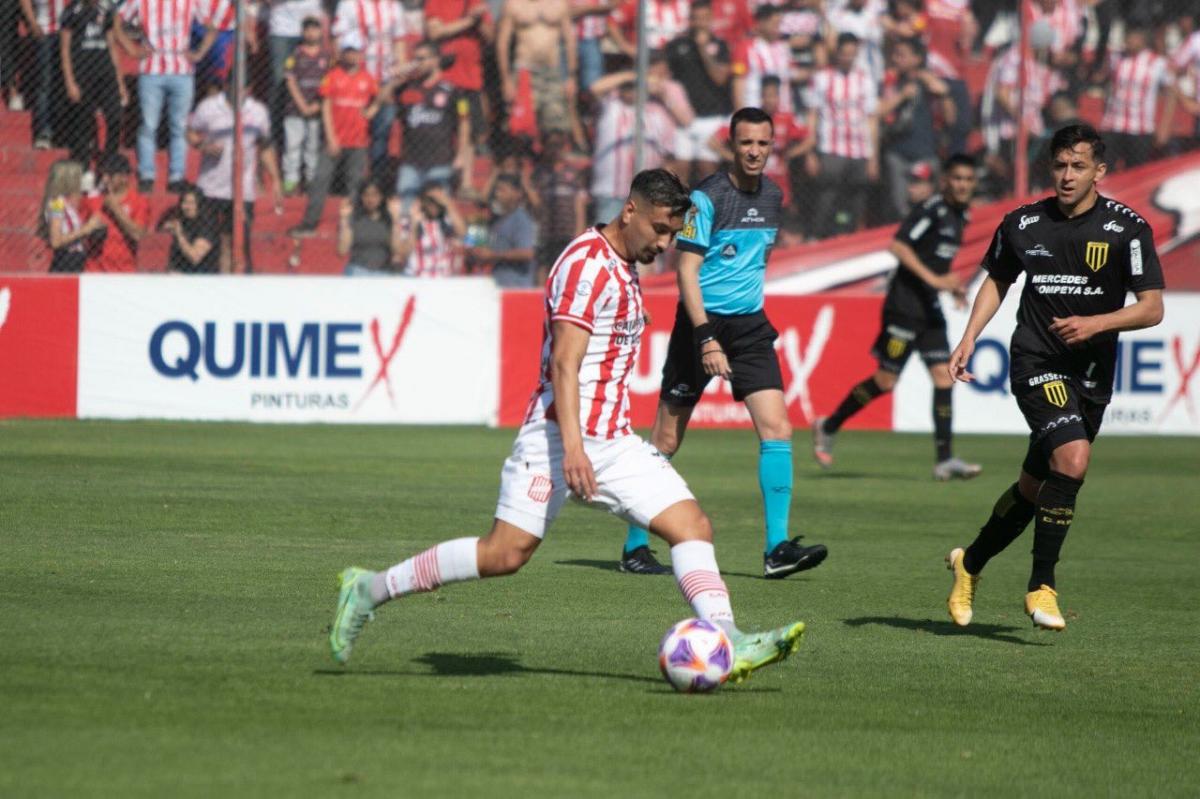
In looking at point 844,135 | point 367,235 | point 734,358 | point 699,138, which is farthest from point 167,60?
point 734,358

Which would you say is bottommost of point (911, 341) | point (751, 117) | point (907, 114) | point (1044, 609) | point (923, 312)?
point (1044, 609)

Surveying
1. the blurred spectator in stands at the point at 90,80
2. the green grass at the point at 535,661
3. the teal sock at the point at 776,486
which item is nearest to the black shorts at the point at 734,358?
the teal sock at the point at 776,486

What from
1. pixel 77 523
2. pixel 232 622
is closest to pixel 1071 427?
pixel 232 622

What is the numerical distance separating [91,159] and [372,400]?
3527 millimetres

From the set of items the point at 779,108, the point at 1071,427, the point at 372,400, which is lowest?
the point at 372,400

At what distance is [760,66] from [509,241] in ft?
11.8

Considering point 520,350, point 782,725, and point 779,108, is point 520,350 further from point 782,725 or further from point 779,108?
point 782,725

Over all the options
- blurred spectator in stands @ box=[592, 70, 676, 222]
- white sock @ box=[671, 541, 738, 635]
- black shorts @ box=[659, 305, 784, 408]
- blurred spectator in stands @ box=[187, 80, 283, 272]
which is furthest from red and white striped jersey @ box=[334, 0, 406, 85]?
white sock @ box=[671, 541, 738, 635]

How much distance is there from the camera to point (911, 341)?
1482cm

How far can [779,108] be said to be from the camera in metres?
20.3

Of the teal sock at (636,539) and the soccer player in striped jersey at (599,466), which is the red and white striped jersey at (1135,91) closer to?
the teal sock at (636,539)

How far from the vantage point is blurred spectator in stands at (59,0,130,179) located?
17547 millimetres

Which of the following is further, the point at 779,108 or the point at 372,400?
the point at 779,108

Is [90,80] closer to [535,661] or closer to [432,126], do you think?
[432,126]
